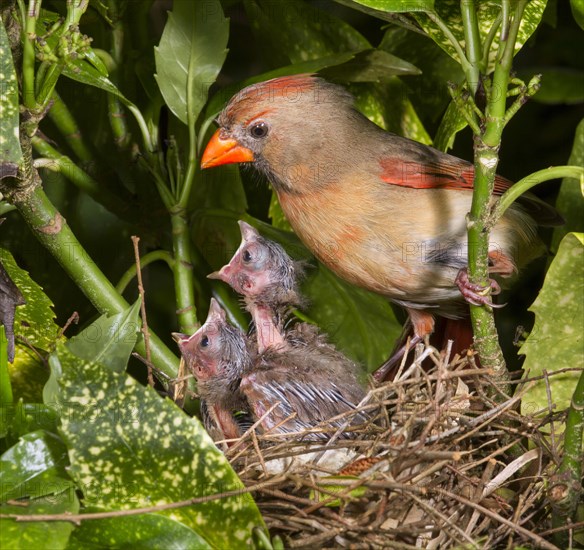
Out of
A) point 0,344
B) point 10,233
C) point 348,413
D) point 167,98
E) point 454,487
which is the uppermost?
point 167,98

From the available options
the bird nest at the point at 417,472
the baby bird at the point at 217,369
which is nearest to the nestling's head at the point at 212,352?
the baby bird at the point at 217,369

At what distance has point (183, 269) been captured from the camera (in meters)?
2.77

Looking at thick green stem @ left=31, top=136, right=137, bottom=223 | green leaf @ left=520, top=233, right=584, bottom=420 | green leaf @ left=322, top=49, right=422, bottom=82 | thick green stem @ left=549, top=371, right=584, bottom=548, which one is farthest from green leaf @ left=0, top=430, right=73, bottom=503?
green leaf @ left=322, top=49, right=422, bottom=82

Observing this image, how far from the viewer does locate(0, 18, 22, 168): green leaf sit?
1.93 m

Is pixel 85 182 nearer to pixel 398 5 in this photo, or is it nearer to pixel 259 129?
pixel 259 129

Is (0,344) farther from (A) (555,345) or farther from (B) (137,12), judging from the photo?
(B) (137,12)

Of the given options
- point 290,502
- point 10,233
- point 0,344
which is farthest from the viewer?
point 10,233

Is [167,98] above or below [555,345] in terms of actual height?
above

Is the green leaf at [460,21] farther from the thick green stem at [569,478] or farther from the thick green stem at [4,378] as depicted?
the thick green stem at [4,378]

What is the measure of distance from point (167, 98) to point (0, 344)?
1063 mm

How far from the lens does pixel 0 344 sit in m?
1.92

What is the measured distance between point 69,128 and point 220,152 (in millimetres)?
526

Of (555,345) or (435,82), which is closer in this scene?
(555,345)

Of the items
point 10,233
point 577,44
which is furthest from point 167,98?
point 577,44
